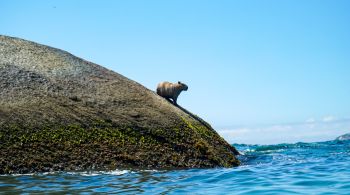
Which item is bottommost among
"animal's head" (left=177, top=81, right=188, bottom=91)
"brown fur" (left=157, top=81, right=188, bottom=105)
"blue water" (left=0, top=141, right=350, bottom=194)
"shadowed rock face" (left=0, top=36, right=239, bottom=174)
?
"blue water" (left=0, top=141, right=350, bottom=194)

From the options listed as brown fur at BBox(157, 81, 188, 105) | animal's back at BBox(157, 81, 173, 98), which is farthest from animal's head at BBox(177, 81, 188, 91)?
animal's back at BBox(157, 81, 173, 98)

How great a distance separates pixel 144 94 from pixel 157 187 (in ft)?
23.4

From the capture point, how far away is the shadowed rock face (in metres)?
13.2

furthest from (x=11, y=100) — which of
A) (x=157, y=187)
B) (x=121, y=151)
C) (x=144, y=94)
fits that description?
(x=157, y=187)

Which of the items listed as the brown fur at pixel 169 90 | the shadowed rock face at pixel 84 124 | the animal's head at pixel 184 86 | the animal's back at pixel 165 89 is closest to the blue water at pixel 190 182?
the shadowed rock face at pixel 84 124

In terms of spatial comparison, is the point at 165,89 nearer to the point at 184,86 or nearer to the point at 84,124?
the point at 184,86

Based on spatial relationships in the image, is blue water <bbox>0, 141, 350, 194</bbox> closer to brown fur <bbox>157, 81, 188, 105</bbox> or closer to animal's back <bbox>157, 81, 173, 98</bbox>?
brown fur <bbox>157, 81, 188, 105</bbox>

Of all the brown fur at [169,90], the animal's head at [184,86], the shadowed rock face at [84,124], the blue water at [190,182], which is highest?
the animal's head at [184,86]

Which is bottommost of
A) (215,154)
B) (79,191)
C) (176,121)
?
(79,191)

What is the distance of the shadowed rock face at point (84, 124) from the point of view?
13242 millimetres

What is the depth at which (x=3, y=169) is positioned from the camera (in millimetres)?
12414

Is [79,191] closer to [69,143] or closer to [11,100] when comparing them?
[69,143]

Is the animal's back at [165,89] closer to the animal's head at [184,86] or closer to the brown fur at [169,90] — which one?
the brown fur at [169,90]

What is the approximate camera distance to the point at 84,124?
14.4 metres
